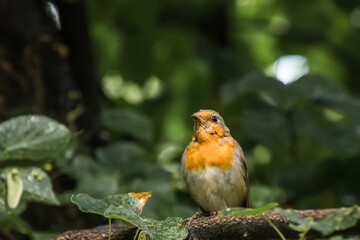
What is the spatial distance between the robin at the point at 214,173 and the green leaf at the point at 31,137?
107 cm

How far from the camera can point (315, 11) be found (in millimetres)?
5809

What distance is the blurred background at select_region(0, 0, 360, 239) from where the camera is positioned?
4402mm

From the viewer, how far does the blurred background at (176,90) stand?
440 cm

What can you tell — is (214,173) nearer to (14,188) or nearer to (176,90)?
(14,188)

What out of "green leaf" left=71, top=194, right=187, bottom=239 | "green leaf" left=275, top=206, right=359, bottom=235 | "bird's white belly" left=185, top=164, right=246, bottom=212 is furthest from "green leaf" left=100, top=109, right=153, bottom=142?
"green leaf" left=275, top=206, right=359, bottom=235

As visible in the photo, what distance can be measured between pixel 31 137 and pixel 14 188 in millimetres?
325

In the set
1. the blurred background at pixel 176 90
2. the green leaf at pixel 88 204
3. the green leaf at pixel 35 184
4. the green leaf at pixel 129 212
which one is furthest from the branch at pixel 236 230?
the blurred background at pixel 176 90

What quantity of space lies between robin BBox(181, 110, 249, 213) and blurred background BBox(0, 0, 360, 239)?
0.22m

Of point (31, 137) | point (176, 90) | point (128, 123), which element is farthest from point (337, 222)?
point (176, 90)

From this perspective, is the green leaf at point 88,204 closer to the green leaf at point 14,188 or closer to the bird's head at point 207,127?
the green leaf at point 14,188

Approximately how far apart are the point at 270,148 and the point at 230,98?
2.50 ft

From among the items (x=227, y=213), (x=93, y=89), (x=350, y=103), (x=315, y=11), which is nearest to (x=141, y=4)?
(x=93, y=89)

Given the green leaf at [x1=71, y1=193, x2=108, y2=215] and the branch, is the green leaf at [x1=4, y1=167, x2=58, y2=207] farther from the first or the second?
the green leaf at [x1=71, y1=193, x2=108, y2=215]

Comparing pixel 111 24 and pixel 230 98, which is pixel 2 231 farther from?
pixel 111 24
